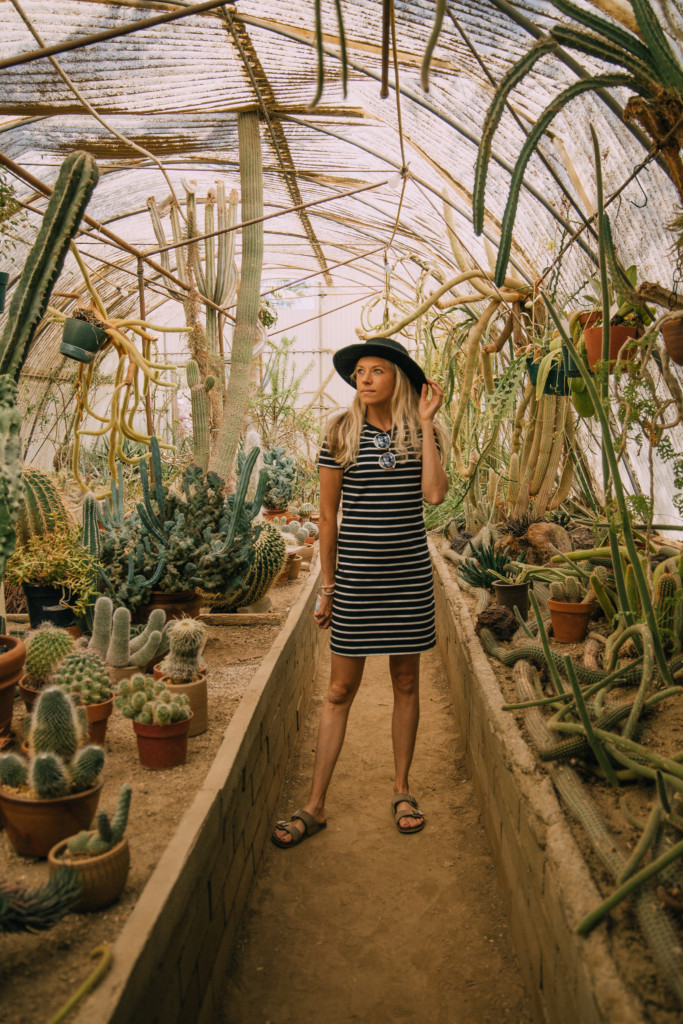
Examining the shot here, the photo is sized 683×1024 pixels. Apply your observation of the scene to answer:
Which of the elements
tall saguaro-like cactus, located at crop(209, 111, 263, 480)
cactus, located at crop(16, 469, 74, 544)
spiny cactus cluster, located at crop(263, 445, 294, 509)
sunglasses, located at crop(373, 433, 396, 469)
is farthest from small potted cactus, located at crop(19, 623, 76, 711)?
spiny cactus cluster, located at crop(263, 445, 294, 509)

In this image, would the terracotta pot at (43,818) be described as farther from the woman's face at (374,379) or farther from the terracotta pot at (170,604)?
the terracotta pot at (170,604)

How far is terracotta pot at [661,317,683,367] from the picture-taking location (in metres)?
2.25

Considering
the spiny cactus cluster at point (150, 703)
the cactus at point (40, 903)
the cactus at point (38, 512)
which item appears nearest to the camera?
the cactus at point (40, 903)

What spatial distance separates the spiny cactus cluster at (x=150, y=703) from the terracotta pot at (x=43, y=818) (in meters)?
0.40

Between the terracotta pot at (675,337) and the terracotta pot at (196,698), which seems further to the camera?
the terracotta pot at (196,698)

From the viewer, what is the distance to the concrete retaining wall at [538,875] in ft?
4.51

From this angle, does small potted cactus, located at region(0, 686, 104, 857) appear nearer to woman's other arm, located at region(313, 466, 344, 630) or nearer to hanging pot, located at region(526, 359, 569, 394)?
woman's other arm, located at region(313, 466, 344, 630)

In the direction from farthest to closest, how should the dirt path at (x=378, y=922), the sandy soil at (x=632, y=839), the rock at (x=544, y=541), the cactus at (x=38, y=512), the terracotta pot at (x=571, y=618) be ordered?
the rock at (x=544, y=541) → the cactus at (x=38, y=512) → the terracotta pot at (x=571, y=618) → the dirt path at (x=378, y=922) → the sandy soil at (x=632, y=839)

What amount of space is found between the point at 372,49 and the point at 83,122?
2.54 metres

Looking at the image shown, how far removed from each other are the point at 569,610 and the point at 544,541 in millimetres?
1063

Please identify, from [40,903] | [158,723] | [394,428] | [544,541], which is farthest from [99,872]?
[544,541]

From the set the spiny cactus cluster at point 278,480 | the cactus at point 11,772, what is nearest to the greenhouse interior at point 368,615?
the cactus at point 11,772

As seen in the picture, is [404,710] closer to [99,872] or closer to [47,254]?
[99,872]

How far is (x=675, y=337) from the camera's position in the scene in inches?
89.0
